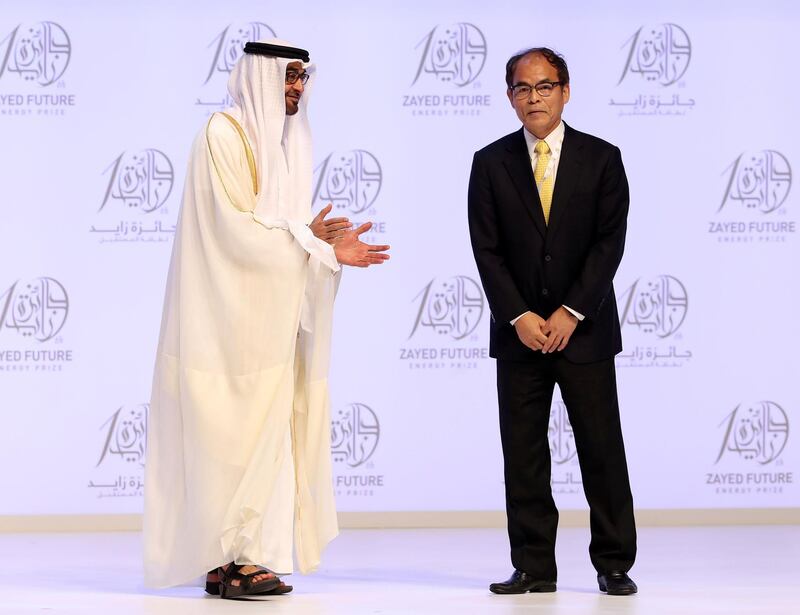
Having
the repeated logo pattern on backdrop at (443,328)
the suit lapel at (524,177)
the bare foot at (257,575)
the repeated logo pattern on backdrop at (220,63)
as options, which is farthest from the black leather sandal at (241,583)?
the repeated logo pattern on backdrop at (220,63)

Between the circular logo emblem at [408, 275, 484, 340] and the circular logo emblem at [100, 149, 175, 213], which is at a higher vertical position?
the circular logo emblem at [100, 149, 175, 213]

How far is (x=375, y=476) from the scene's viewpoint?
5621 millimetres

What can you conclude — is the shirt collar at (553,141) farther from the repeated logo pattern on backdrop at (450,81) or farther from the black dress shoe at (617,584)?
the repeated logo pattern on backdrop at (450,81)

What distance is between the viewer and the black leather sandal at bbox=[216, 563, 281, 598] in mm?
3713

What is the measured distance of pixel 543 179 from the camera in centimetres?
385

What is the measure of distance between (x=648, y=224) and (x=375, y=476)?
1.70 metres

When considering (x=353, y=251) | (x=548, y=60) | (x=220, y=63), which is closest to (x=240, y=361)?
(x=353, y=251)

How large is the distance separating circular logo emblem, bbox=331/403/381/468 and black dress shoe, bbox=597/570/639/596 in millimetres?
1989

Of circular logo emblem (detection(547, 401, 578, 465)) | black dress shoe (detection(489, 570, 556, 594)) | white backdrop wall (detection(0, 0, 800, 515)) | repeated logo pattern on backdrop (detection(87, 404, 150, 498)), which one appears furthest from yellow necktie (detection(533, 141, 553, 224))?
repeated logo pattern on backdrop (detection(87, 404, 150, 498))

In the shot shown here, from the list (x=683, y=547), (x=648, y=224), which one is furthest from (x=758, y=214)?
(x=683, y=547)

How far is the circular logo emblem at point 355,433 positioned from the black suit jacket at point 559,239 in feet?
6.03

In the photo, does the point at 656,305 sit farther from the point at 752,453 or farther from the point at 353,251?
the point at 353,251

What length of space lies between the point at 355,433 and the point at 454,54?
179cm

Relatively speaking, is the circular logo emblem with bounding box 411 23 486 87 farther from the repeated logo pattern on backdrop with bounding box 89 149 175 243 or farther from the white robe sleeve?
the white robe sleeve
